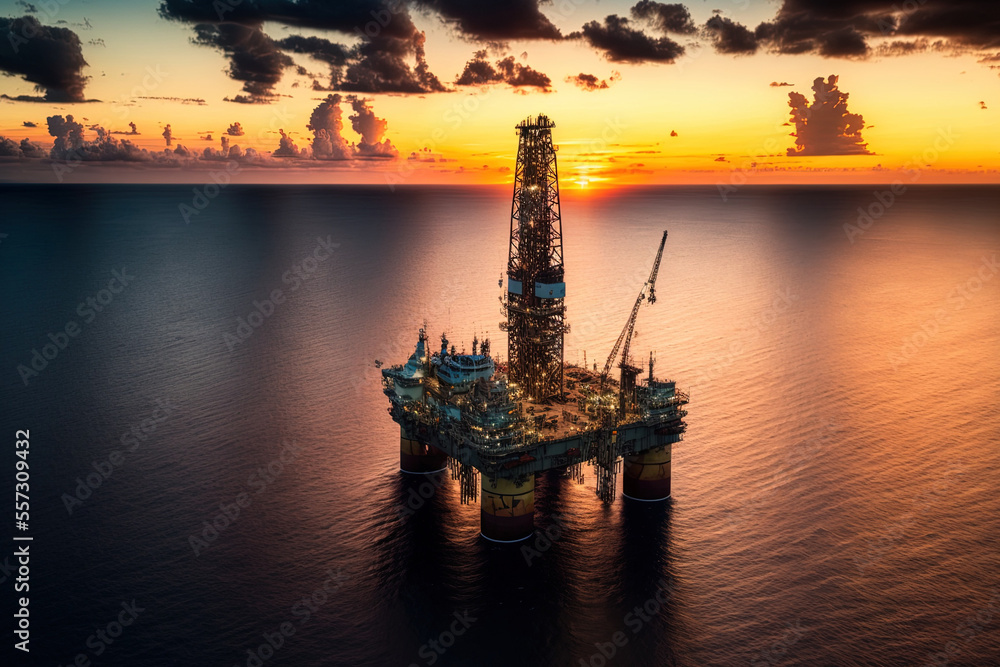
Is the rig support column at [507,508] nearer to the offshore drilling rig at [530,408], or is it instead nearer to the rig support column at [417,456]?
the offshore drilling rig at [530,408]

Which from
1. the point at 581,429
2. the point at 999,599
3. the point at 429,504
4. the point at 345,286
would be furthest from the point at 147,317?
the point at 999,599

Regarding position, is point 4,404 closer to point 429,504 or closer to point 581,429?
point 429,504

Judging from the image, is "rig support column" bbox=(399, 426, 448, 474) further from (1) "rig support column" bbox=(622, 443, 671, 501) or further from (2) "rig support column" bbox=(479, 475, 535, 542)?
(1) "rig support column" bbox=(622, 443, 671, 501)

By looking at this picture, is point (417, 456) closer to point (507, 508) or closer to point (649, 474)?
point (507, 508)

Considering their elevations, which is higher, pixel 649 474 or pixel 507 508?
pixel 507 508

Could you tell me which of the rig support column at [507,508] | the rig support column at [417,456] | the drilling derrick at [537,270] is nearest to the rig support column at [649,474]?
the drilling derrick at [537,270]

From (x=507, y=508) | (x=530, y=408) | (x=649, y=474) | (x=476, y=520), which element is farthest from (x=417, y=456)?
(x=649, y=474)

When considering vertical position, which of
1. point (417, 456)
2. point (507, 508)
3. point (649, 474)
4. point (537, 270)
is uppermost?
point (537, 270)

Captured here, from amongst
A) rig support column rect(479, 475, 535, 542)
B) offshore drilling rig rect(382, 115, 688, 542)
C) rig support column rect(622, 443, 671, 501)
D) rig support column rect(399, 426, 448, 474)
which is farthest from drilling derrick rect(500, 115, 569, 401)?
rig support column rect(479, 475, 535, 542)
